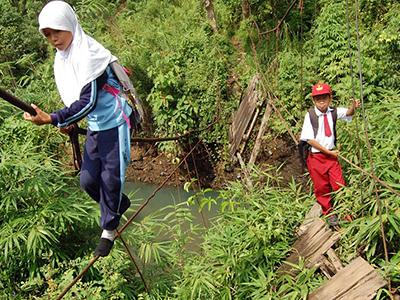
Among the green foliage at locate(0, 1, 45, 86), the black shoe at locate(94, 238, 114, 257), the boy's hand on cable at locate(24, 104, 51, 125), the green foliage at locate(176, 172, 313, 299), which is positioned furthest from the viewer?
the green foliage at locate(0, 1, 45, 86)

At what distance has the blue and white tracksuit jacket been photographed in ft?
7.15

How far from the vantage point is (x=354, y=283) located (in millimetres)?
2768

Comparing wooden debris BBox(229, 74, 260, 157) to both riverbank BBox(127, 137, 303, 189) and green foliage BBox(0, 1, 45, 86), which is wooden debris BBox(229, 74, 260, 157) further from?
green foliage BBox(0, 1, 45, 86)

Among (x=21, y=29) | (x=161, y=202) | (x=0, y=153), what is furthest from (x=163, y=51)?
(x=0, y=153)

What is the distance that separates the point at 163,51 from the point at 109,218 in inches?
249

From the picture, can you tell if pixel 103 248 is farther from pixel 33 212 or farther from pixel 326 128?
pixel 326 128

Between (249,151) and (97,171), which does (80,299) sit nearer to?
(97,171)

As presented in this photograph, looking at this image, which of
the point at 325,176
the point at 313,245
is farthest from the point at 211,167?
the point at 313,245

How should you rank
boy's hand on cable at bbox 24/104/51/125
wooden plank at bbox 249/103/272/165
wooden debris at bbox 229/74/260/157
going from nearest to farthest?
boy's hand on cable at bbox 24/104/51/125, wooden plank at bbox 249/103/272/165, wooden debris at bbox 229/74/260/157

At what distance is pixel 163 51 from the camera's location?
8523mm

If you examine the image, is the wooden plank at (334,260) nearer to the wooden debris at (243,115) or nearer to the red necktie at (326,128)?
the red necktie at (326,128)

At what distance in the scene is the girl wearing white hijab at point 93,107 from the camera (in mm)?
2098

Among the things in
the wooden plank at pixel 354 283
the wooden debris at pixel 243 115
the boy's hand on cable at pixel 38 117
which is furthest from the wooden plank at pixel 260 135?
the boy's hand on cable at pixel 38 117

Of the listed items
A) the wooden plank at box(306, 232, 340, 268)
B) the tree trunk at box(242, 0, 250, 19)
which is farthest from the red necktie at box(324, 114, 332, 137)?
the tree trunk at box(242, 0, 250, 19)
